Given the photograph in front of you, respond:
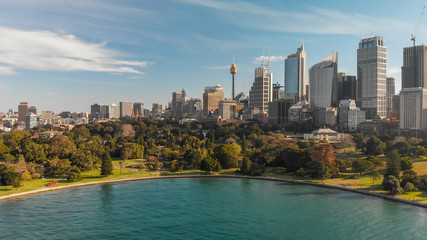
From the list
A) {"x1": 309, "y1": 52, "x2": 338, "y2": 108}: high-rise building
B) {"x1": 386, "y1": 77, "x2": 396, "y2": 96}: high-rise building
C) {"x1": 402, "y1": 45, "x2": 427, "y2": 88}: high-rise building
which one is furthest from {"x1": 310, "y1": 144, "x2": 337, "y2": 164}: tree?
{"x1": 386, "y1": 77, "x2": 396, "y2": 96}: high-rise building

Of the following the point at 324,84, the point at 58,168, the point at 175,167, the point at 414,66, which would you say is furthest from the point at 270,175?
the point at 414,66

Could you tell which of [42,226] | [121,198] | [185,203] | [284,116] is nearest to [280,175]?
[185,203]

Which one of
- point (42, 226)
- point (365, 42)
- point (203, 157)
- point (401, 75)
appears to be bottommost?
point (42, 226)

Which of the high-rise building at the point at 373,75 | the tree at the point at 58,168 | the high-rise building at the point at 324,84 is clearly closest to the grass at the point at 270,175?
the tree at the point at 58,168

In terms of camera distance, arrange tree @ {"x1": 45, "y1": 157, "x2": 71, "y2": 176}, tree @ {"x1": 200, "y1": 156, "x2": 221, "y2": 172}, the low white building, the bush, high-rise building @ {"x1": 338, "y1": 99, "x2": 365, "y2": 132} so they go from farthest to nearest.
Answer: high-rise building @ {"x1": 338, "y1": 99, "x2": 365, "y2": 132}, the low white building, tree @ {"x1": 200, "y1": 156, "x2": 221, "y2": 172}, tree @ {"x1": 45, "y1": 157, "x2": 71, "y2": 176}, the bush

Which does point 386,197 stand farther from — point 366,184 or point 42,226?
point 42,226

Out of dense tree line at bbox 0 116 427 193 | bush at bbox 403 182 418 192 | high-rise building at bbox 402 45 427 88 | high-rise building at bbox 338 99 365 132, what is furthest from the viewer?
high-rise building at bbox 402 45 427 88

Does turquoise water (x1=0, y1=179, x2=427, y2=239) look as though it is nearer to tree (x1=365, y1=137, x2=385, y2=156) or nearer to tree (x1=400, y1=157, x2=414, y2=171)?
tree (x1=400, y1=157, x2=414, y2=171)
